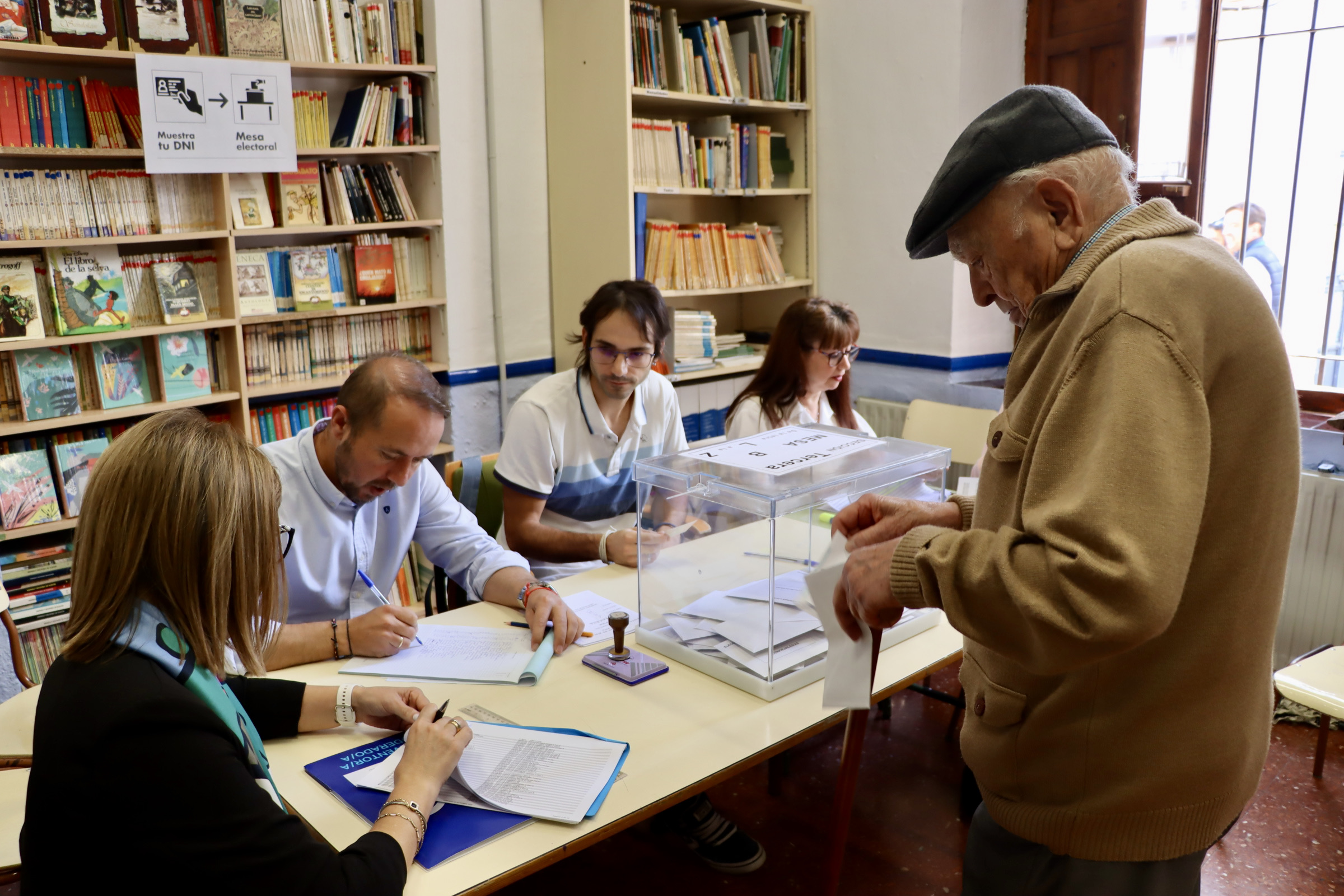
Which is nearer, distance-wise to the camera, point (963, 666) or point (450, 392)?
point (963, 666)

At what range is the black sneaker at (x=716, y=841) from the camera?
2357 millimetres

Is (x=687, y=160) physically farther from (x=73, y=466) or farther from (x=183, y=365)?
(x=73, y=466)

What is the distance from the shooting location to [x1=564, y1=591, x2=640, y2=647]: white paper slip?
1.95m

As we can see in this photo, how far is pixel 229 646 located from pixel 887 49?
3741 millimetres

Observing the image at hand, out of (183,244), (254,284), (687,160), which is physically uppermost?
(687,160)

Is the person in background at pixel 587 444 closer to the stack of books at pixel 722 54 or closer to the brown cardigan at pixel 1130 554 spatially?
the brown cardigan at pixel 1130 554

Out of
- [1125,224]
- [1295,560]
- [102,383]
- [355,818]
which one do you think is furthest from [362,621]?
[1295,560]

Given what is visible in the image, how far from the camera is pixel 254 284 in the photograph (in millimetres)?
3383

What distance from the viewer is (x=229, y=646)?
4.06ft

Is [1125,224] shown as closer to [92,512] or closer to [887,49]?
[92,512]

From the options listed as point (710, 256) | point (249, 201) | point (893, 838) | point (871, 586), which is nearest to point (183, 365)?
point (249, 201)

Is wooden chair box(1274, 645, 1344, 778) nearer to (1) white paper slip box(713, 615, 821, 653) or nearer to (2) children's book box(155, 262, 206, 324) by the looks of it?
(1) white paper slip box(713, 615, 821, 653)

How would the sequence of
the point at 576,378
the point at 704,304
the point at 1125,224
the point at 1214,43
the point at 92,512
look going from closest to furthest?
the point at 1125,224 → the point at 92,512 → the point at 576,378 → the point at 1214,43 → the point at 704,304

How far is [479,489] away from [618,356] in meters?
0.56
